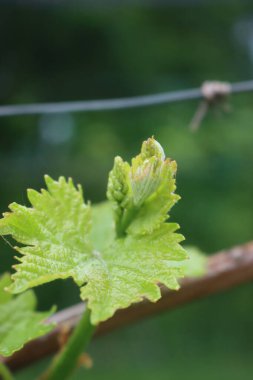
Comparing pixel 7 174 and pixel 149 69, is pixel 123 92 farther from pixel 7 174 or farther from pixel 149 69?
pixel 7 174

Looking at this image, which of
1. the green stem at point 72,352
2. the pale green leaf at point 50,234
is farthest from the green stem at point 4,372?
the pale green leaf at point 50,234

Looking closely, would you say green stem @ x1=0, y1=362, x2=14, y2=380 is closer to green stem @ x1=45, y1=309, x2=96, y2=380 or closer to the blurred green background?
green stem @ x1=45, y1=309, x2=96, y2=380

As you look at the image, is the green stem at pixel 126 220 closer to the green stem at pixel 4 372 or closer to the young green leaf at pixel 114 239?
the young green leaf at pixel 114 239

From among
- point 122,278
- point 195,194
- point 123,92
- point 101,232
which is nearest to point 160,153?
point 122,278

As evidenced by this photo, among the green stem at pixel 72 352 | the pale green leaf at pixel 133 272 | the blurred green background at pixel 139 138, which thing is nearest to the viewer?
the pale green leaf at pixel 133 272

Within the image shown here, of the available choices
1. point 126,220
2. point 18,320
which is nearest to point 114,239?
point 126,220
